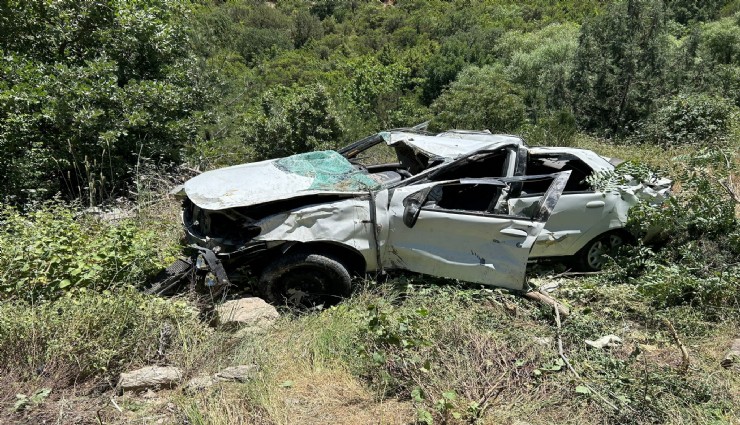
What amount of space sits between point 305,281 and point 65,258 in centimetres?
195

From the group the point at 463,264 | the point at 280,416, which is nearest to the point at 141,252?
the point at 280,416

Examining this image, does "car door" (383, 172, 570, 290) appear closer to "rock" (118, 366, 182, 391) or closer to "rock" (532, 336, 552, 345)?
"rock" (532, 336, 552, 345)

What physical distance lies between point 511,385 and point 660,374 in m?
1.04

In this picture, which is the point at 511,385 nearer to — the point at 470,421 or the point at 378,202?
the point at 470,421

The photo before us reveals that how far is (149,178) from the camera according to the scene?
6898 millimetres

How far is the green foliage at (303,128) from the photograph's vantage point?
15.6 metres

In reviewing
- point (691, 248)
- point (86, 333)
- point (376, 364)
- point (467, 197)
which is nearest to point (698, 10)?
point (691, 248)

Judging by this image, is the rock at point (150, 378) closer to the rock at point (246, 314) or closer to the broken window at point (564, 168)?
the rock at point (246, 314)

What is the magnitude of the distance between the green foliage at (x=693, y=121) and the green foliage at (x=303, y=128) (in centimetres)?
919

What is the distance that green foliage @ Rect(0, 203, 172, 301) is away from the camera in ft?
12.1

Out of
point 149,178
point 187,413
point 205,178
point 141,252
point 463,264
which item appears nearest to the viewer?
point 187,413

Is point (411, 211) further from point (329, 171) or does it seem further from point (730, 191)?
point (730, 191)

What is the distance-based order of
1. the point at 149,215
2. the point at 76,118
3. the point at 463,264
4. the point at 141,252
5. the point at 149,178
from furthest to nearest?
1. the point at 149,178
2. the point at 76,118
3. the point at 149,215
4. the point at 463,264
5. the point at 141,252

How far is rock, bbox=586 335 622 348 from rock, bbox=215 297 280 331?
8.26 ft
